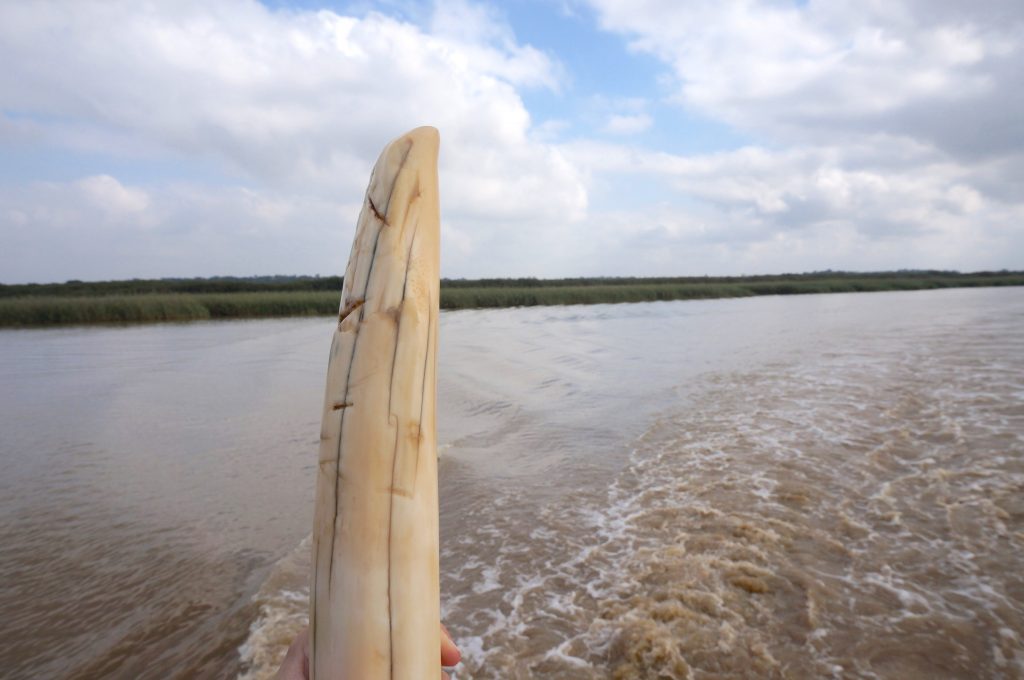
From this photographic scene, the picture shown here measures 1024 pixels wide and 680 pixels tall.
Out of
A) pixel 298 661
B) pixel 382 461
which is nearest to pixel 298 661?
pixel 298 661

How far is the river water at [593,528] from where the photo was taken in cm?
301

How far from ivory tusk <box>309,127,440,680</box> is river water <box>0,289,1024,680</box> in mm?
2309

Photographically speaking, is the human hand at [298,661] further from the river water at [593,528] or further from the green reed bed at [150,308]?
the green reed bed at [150,308]

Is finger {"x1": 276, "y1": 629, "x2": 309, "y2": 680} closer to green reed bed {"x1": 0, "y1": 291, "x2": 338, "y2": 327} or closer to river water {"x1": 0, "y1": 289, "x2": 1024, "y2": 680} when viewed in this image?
river water {"x1": 0, "y1": 289, "x2": 1024, "y2": 680}

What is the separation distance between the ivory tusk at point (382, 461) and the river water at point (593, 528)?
2309mm

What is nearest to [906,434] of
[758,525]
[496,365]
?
[758,525]

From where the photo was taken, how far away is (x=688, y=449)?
20.5 feet

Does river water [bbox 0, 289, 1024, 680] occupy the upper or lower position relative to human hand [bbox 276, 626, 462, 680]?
lower

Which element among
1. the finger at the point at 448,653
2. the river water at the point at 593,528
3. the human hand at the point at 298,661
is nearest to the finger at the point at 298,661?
the human hand at the point at 298,661

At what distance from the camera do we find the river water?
9.88ft

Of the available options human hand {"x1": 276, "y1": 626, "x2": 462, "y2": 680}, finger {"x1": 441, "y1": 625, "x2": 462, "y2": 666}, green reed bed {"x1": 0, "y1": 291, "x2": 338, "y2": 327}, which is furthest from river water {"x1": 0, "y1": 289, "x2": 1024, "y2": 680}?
green reed bed {"x1": 0, "y1": 291, "x2": 338, "y2": 327}

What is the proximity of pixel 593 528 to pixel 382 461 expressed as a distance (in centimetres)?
387

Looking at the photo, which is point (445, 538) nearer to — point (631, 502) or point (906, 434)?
point (631, 502)

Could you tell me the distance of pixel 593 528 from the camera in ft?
14.5
